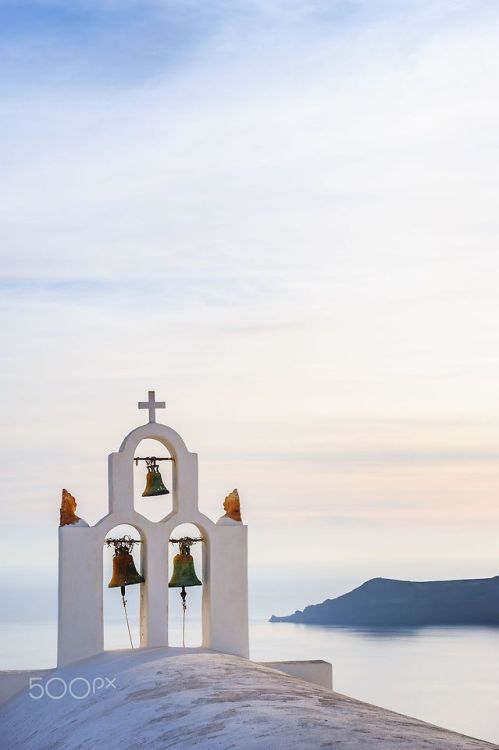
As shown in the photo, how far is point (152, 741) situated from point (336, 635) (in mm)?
25062

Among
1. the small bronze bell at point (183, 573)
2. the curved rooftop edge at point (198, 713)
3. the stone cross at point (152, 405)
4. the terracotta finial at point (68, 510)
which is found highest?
the stone cross at point (152, 405)

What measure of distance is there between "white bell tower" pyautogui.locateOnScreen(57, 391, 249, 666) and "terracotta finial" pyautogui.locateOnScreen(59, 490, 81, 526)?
10 cm

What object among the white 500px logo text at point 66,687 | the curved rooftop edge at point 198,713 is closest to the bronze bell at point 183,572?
the curved rooftop edge at point 198,713

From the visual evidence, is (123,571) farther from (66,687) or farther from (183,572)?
(66,687)

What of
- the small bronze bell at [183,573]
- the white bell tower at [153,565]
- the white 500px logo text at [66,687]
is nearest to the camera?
the white 500px logo text at [66,687]

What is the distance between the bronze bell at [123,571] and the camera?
50.6 ft

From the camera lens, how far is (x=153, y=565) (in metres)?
15.4

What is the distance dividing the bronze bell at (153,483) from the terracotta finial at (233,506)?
27.6 inches

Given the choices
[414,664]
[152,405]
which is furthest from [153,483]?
[414,664]

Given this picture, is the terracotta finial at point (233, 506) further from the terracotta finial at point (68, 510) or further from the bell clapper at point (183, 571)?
the terracotta finial at point (68, 510)

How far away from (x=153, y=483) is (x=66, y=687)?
2.80m

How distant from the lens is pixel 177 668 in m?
12.5

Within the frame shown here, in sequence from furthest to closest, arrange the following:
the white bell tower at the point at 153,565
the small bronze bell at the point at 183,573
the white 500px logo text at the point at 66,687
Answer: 1. the small bronze bell at the point at 183,573
2. the white bell tower at the point at 153,565
3. the white 500px logo text at the point at 66,687

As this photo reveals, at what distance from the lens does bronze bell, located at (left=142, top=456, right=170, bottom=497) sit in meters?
15.7
